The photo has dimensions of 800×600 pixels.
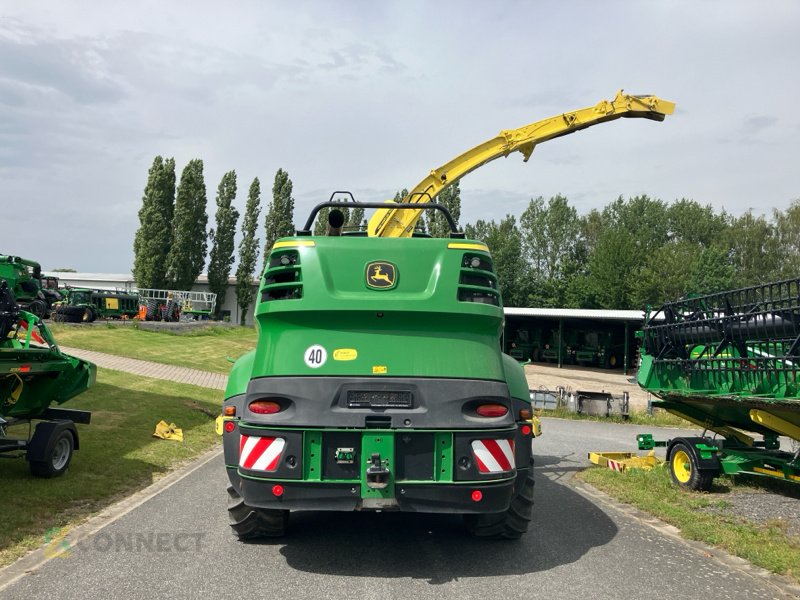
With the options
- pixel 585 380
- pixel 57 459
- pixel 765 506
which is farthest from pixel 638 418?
pixel 57 459

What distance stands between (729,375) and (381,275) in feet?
18.0

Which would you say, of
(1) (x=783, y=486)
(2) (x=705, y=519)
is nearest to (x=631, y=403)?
(1) (x=783, y=486)

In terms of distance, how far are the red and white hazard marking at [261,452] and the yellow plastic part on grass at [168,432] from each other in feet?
A: 24.5

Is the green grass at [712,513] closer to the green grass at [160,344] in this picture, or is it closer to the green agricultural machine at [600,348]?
the green grass at [160,344]

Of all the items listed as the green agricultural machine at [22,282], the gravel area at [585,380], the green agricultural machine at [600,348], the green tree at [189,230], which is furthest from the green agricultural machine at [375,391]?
the green tree at [189,230]

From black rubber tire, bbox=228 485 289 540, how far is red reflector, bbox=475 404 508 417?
1.90 meters

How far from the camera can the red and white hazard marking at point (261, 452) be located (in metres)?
4.73

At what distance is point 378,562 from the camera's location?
17.0 feet

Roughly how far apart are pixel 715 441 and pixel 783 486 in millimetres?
1372

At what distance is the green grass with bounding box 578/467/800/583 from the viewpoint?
18.7 feet

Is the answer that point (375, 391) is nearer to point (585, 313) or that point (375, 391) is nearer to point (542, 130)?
point (542, 130)

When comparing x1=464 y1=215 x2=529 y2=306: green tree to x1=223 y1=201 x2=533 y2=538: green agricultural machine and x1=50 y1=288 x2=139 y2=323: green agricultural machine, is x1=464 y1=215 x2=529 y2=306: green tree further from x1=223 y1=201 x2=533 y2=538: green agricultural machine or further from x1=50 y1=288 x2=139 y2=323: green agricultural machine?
x1=223 y1=201 x2=533 y2=538: green agricultural machine

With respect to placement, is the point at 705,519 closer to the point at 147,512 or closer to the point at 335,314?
the point at 335,314

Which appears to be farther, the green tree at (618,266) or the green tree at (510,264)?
the green tree at (510,264)
